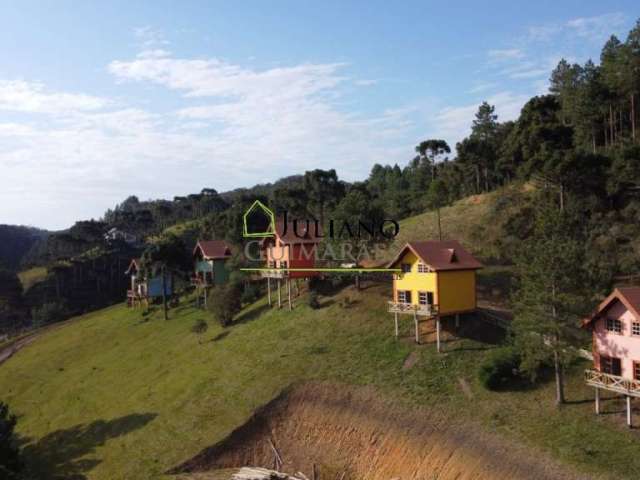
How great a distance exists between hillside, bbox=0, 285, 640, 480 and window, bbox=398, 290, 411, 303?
2.64 meters

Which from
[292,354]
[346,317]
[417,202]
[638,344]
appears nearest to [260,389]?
[292,354]

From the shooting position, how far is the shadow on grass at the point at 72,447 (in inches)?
1702

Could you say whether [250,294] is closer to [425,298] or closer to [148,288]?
[148,288]

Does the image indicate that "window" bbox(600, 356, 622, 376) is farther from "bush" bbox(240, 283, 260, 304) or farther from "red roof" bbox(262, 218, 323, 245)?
"bush" bbox(240, 283, 260, 304)

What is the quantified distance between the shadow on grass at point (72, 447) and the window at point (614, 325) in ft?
116

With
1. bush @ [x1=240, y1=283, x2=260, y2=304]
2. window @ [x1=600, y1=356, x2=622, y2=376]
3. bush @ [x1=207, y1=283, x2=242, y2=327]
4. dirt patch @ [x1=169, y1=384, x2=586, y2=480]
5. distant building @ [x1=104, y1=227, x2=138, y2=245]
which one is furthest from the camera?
distant building @ [x1=104, y1=227, x2=138, y2=245]

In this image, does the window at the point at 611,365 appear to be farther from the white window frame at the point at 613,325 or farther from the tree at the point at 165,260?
the tree at the point at 165,260

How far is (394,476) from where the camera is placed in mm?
33938

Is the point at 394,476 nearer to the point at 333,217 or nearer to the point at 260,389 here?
the point at 260,389

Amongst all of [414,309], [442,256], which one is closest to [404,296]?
[414,309]

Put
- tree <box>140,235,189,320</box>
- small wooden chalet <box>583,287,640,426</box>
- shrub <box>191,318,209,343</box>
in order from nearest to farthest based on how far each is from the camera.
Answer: small wooden chalet <box>583,287,640,426</box>
shrub <box>191,318,209,343</box>
tree <box>140,235,189,320</box>

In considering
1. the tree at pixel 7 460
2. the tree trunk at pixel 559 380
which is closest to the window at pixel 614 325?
the tree trunk at pixel 559 380

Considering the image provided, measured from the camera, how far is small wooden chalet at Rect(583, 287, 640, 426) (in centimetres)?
3148

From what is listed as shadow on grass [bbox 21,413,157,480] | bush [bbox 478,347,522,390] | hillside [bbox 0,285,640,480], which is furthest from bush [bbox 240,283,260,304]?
bush [bbox 478,347,522,390]
